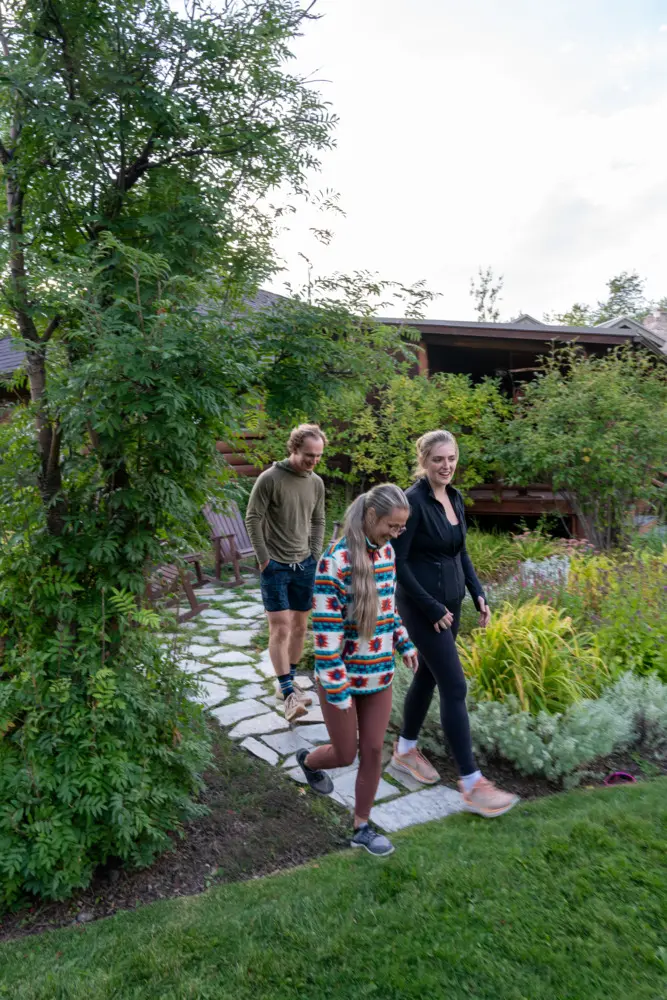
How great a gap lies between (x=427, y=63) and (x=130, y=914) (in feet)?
23.4

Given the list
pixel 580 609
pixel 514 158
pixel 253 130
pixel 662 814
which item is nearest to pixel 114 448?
pixel 253 130

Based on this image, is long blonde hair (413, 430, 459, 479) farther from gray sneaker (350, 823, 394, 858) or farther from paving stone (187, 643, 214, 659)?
paving stone (187, 643, 214, 659)

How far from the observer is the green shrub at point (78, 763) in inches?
97.1

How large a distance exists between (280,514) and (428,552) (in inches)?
54.1

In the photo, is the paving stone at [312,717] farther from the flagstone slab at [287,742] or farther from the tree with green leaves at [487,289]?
the tree with green leaves at [487,289]

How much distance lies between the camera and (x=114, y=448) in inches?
106

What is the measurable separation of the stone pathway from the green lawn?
48cm

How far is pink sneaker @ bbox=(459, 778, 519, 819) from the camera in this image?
3.13 metres

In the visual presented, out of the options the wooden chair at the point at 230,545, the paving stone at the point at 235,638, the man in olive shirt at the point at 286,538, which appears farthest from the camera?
the wooden chair at the point at 230,545

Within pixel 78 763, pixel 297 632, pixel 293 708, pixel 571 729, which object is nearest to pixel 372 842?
pixel 78 763

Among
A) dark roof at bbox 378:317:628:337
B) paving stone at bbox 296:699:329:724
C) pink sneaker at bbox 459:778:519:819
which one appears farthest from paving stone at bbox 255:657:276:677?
dark roof at bbox 378:317:628:337

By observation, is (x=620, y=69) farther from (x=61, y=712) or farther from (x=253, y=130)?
(x=61, y=712)

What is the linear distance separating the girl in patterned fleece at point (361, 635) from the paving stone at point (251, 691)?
6.49 feet

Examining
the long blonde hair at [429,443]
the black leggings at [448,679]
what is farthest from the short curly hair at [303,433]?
the black leggings at [448,679]
